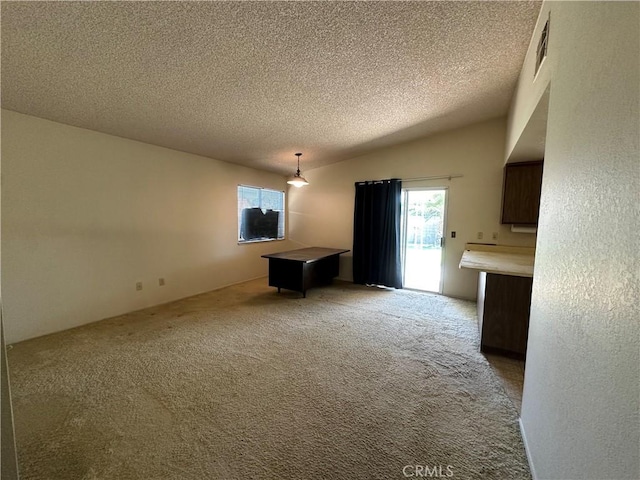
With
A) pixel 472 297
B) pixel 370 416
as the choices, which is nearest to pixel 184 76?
pixel 370 416

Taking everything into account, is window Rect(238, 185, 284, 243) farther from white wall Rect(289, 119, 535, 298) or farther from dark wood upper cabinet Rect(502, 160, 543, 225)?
dark wood upper cabinet Rect(502, 160, 543, 225)

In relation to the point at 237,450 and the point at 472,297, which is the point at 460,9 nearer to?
the point at 237,450

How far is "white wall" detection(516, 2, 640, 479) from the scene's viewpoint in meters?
0.69

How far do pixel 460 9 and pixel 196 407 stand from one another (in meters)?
3.20

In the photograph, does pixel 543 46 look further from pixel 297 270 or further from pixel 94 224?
pixel 94 224

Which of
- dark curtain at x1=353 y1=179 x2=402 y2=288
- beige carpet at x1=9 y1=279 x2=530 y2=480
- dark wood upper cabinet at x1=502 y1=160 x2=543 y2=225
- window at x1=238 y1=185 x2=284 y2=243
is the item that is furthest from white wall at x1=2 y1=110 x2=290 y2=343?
dark wood upper cabinet at x1=502 y1=160 x2=543 y2=225

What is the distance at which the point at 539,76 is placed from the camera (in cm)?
171

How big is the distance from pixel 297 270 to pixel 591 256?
12.2ft

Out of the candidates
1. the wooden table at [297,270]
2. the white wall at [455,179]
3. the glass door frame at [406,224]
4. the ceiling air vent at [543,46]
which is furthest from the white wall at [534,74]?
the wooden table at [297,270]

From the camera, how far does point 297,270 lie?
171 inches

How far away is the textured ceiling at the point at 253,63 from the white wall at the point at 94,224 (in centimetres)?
32

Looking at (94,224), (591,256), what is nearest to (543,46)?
(591,256)

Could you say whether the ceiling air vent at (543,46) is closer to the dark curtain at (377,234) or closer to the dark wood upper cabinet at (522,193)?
the dark wood upper cabinet at (522,193)

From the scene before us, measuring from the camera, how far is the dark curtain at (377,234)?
476 cm
